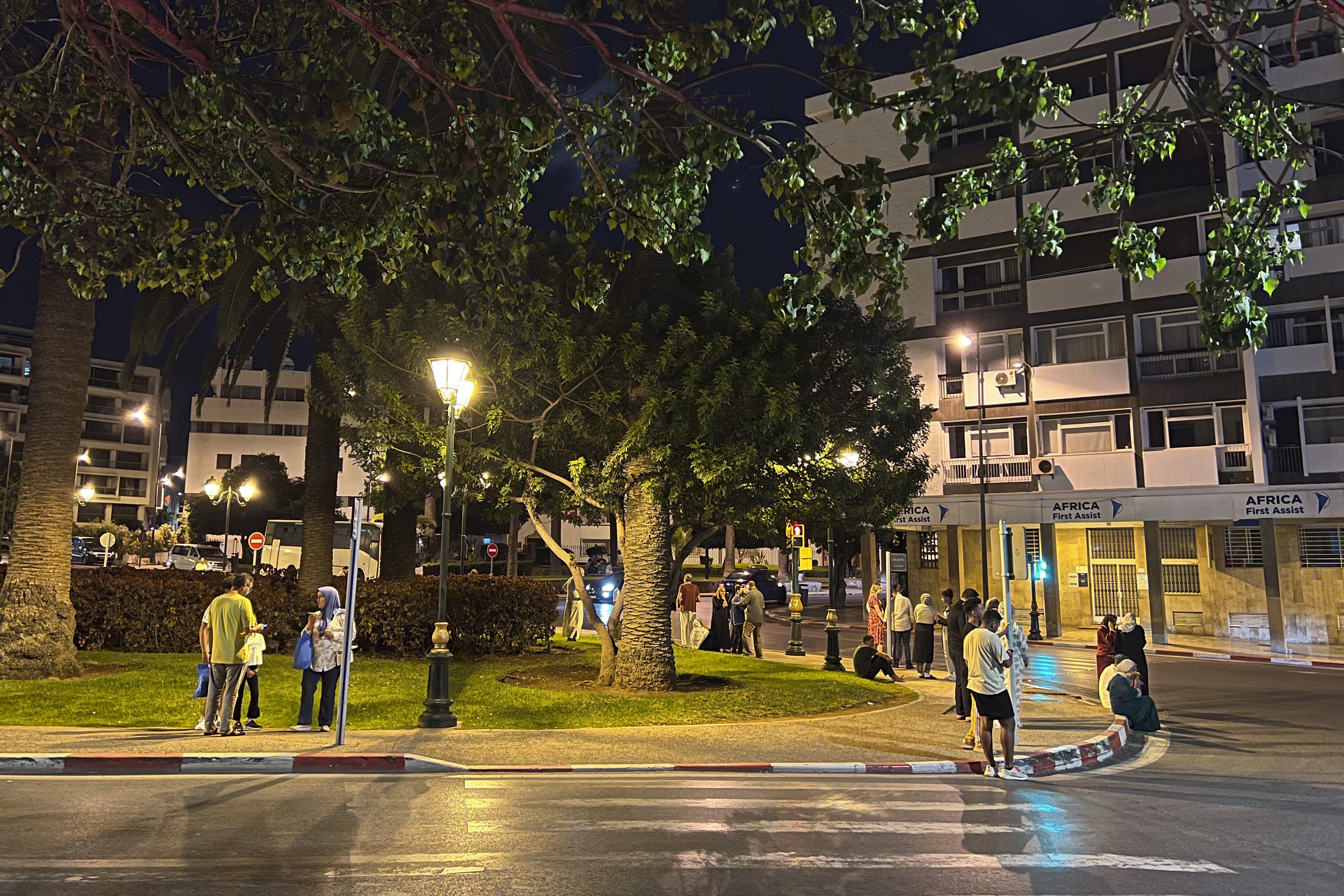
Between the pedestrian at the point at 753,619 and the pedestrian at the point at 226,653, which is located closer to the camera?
the pedestrian at the point at 226,653

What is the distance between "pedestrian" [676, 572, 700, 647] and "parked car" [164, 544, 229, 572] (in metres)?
28.9

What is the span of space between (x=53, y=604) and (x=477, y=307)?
8045 mm

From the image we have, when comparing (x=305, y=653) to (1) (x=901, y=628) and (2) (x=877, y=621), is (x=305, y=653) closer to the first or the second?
(1) (x=901, y=628)

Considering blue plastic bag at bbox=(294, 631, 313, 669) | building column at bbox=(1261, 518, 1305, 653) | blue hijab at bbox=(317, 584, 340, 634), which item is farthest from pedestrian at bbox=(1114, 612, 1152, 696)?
building column at bbox=(1261, 518, 1305, 653)

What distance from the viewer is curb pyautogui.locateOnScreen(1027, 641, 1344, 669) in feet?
73.5

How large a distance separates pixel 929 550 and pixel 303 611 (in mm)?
23442

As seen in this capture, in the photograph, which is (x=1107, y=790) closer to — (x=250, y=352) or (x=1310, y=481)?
(x=250, y=352)

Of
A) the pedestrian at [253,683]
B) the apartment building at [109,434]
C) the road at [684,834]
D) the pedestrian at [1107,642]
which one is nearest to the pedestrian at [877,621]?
the pedestrian at [1107,642]

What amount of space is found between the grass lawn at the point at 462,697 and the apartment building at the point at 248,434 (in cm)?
6974

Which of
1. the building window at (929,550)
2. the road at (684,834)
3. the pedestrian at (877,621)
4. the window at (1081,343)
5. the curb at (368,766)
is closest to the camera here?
the road at (684,834)

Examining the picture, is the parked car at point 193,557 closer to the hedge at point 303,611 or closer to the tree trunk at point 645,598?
the hedge at point 303,611

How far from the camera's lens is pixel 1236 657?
23906mm

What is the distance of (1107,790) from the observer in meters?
9.05

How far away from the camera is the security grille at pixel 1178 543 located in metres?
30.9
